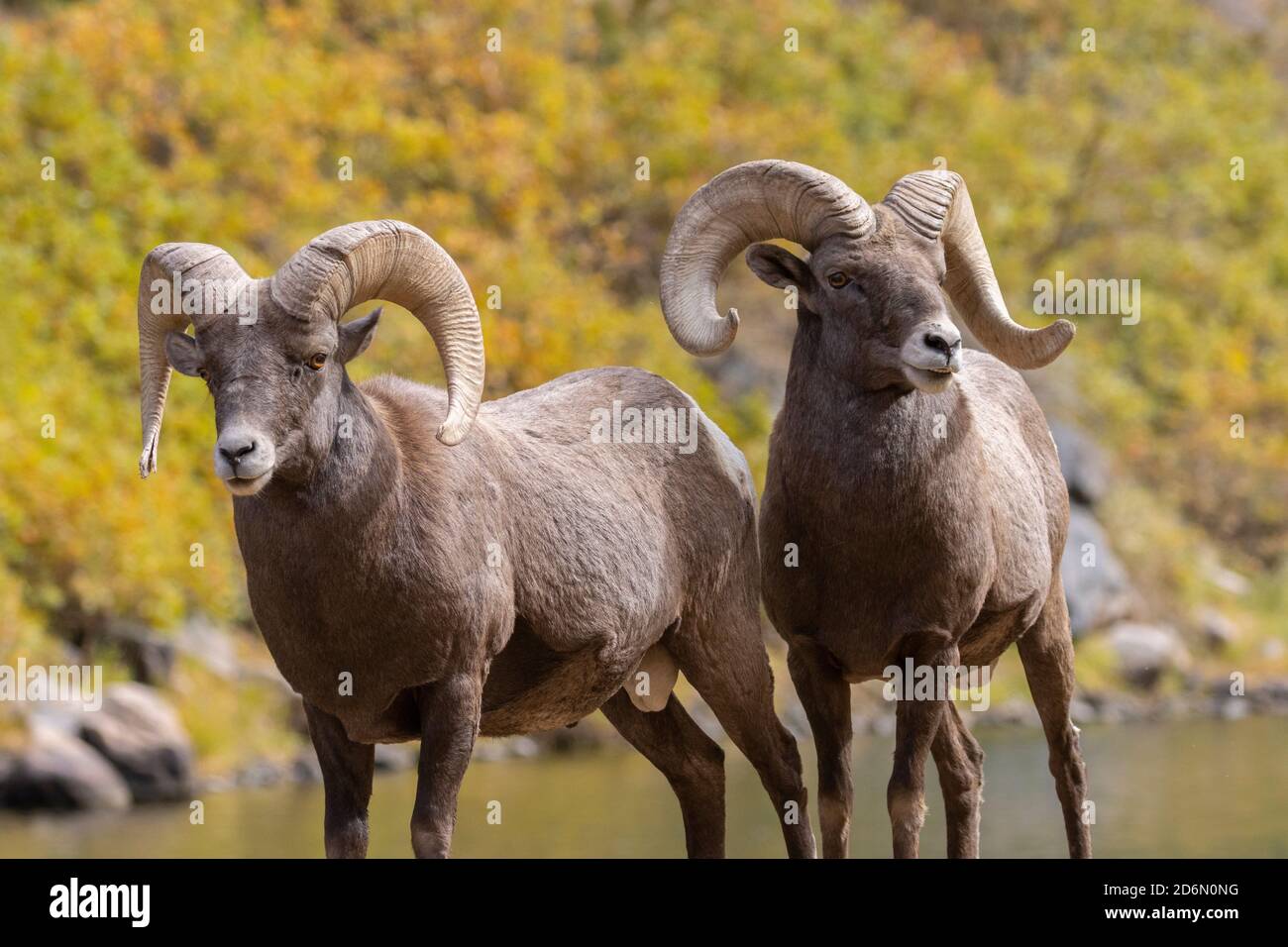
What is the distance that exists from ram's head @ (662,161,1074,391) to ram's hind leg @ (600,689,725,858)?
70.0 inches

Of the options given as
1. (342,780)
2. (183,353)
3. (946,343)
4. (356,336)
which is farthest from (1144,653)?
(183,353)

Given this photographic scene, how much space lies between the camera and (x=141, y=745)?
18859 mm

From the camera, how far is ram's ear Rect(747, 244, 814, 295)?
7.89 meters

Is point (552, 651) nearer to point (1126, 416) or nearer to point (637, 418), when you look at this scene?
point (637, 418)

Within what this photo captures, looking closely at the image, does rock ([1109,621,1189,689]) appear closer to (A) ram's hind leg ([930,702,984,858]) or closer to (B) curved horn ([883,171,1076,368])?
(A) ram's hind leg ([930,702,984,858])

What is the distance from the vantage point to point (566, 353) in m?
24.9

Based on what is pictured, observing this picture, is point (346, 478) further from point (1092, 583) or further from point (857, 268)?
point (1092, 583)

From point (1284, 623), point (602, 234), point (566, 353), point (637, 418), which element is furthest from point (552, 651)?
point (1284, 623)

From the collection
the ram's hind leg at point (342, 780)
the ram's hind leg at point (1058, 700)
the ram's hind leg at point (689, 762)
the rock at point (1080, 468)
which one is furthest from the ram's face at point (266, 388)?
the rock at point (1080, 468)

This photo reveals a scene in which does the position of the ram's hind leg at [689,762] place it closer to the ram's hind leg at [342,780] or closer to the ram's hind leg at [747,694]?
the ram's hind leg at [747,694]

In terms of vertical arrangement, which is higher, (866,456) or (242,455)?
(866,456)

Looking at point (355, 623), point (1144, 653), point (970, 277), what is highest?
point (1144, 653)

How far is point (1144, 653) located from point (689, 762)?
1930 centimetres
